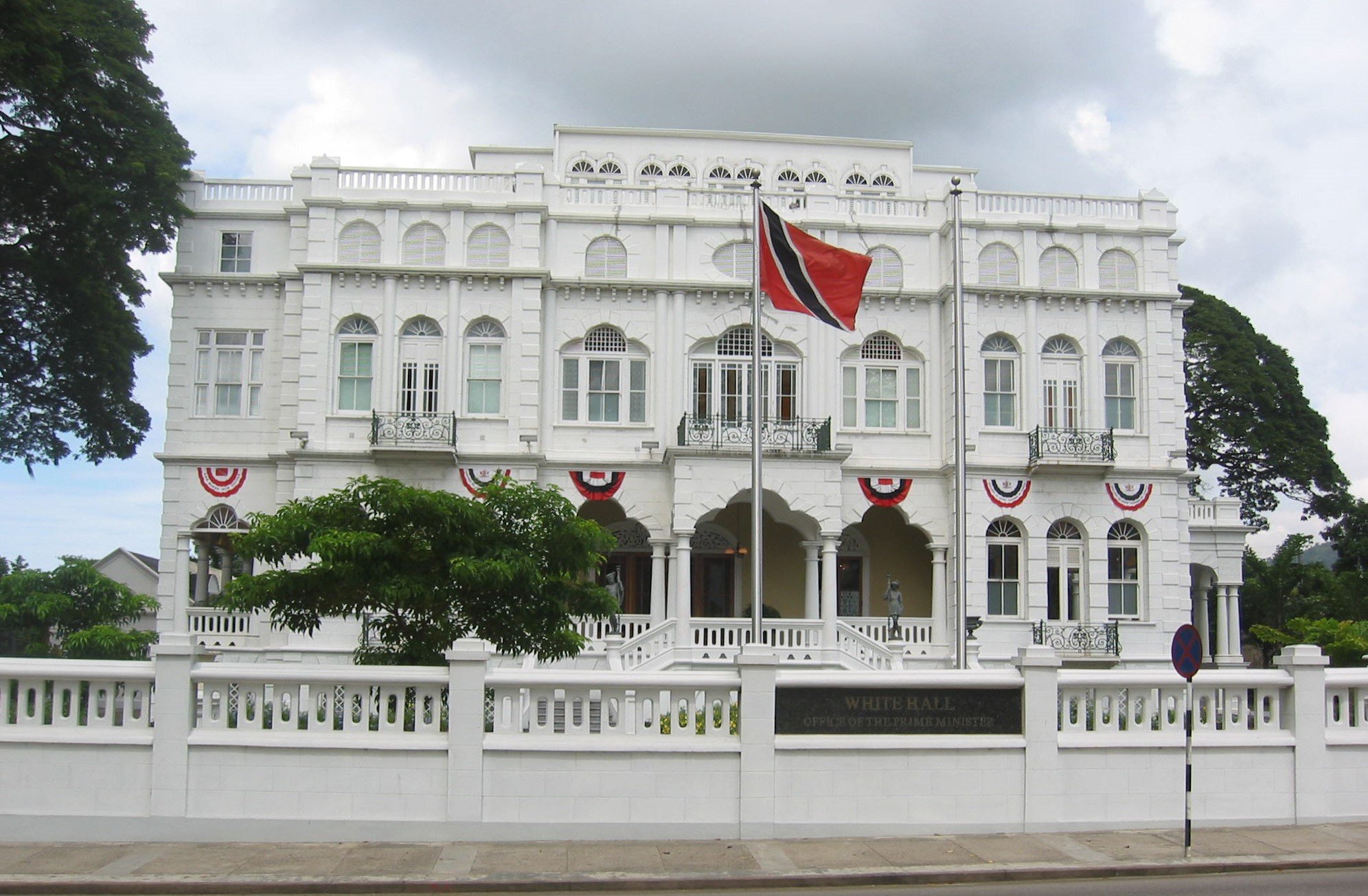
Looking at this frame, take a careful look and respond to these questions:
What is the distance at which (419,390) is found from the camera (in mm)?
29078

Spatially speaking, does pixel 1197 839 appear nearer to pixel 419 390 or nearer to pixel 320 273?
pixel 419 390

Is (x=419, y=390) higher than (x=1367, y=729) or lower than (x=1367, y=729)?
higher

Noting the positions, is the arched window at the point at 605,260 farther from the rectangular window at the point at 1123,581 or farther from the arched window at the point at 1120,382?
the rectangular window at the point at 1123,581

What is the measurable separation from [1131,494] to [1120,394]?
2442 mm

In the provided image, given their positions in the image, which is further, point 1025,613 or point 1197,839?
point 1025,613

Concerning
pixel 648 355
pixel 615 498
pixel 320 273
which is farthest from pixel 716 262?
pixel 320 273

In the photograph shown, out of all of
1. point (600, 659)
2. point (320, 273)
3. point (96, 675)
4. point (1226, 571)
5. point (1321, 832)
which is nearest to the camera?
point (96, 675)

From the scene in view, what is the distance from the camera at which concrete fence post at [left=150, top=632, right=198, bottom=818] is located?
12398 millimetres

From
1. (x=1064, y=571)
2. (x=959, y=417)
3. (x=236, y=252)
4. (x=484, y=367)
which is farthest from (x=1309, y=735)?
(x=236, y=252)

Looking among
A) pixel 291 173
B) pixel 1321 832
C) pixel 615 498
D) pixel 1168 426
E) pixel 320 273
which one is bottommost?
pixel 1321 832

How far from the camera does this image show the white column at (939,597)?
94.9 ft

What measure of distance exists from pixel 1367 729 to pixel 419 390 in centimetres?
2073

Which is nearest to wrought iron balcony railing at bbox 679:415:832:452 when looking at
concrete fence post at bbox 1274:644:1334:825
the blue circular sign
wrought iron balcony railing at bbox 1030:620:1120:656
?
wrought iron balcony railing at bbox 1030:620:1120:656

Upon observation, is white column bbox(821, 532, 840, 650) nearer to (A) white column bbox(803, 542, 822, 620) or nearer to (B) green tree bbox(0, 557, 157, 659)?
(A) white column bbox(803, 542, 822, 620)
